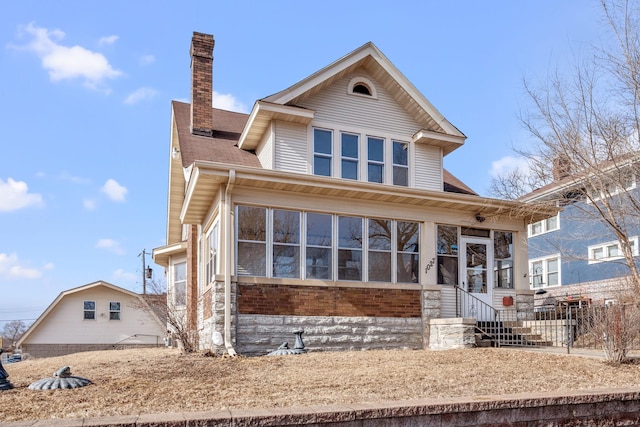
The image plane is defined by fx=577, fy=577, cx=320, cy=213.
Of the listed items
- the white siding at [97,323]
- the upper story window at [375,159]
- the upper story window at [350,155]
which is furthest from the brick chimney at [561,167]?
the white siding at [97,323]

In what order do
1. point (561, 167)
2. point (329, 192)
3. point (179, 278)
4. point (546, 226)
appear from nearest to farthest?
point (329, 192) < point (561, 167) < point (179, 278) < point (546, 226)

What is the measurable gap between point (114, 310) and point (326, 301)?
1820 cm

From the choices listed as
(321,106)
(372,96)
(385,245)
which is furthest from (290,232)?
(372,96)

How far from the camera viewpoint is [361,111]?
14391mm

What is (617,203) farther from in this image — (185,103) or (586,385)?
(185,103)

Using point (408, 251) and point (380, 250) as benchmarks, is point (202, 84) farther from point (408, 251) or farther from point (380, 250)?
point (408, 251)

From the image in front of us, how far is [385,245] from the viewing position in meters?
12.8

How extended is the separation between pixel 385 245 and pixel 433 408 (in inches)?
323

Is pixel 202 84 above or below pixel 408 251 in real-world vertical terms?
above

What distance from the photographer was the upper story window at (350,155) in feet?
45.9

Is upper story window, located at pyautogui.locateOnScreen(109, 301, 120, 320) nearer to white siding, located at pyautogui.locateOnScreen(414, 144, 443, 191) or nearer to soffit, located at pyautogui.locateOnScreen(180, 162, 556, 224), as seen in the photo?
soffit, located at pyautogui.locateOnScreen(180, 162, 556, 224)

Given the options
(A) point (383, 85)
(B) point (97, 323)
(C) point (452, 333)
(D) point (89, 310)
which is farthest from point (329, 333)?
(D) point (89, 310)

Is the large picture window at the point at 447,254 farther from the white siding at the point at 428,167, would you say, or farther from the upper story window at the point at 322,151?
the upper story window at the point at 322,151

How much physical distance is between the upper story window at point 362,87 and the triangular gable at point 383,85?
0.85ft
